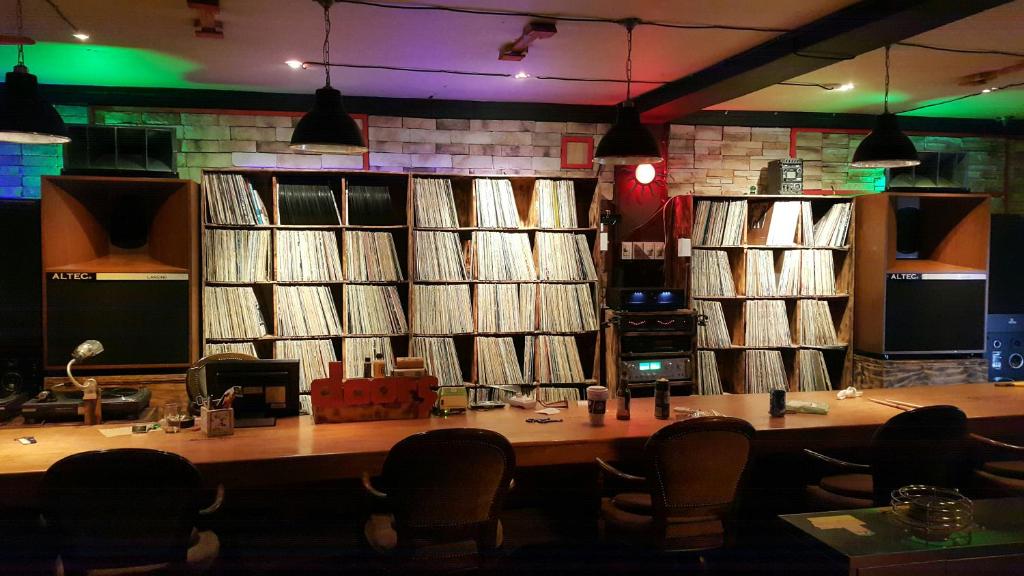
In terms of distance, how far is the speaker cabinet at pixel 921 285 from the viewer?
6.08m

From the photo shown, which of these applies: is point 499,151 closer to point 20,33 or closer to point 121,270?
point 121,270

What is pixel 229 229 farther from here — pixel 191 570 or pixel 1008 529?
pixel 1008 529

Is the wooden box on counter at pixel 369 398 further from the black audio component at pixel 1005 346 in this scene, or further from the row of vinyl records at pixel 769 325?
the black audio component at pixel 1005 346

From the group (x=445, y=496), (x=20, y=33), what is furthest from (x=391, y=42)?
(x=445, y=496)

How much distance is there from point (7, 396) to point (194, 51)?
101 inches

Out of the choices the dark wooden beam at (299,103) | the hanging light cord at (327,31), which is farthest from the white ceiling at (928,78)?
the hanging light cord at (327,31)

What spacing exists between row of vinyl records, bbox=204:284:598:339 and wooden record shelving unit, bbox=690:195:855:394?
113cm

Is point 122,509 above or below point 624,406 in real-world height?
below

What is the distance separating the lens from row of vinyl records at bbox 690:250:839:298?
614 centimetres

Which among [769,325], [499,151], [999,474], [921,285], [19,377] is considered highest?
[499,151]

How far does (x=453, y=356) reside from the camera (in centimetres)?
559

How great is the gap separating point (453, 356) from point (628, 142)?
229 centimetres

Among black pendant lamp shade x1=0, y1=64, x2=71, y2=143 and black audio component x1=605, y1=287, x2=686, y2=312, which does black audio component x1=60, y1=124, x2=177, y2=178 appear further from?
black audio component x1=605, y1=287, x2=686, y2=312

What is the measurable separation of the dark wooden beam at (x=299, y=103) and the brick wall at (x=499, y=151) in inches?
2.2
